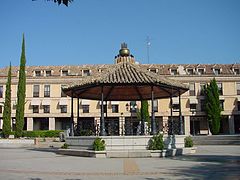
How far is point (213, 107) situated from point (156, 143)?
130 feet

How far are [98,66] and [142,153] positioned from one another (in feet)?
153

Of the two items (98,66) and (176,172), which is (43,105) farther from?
(176,172)

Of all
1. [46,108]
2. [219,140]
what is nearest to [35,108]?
[46,108]

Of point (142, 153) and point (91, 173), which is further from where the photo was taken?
point (142, 153)

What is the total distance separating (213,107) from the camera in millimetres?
55062

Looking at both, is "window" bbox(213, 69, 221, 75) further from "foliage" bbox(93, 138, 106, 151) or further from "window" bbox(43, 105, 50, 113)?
"foliage" bbox(93, 138, 106, 151)

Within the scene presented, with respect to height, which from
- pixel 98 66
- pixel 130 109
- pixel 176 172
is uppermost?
pixel 98 66

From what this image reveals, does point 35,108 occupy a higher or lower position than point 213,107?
higher

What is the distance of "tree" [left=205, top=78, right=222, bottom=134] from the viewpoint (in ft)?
179

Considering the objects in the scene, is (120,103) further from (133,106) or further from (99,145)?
(99,145)

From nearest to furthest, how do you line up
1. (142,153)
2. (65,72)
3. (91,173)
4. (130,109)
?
(91,173) < (142,153) < (130,109) < (65,72)

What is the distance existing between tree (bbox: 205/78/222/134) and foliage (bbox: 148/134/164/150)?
129ft

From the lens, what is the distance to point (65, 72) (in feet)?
199

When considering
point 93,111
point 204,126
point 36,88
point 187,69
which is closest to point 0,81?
point 36,88
